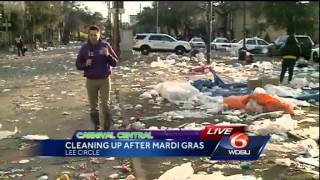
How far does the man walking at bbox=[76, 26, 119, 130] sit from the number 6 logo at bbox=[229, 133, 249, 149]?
1709mm

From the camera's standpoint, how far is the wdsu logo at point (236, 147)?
14.0 feet

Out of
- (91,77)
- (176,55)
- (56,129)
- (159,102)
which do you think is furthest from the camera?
(176,55)

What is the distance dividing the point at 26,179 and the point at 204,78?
811 centimetres

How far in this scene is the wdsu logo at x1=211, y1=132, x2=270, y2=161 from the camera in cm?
426

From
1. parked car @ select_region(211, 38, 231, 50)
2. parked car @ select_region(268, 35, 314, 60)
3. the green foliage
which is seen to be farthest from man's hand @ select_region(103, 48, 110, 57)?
parked car @ select_region(268, 35, 314, 60)

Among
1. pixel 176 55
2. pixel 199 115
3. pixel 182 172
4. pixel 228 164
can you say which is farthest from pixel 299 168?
pixel 176 55

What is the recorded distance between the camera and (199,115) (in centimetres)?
855

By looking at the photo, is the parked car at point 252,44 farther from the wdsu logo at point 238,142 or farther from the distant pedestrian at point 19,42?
the distant pedestrian at point 19,42

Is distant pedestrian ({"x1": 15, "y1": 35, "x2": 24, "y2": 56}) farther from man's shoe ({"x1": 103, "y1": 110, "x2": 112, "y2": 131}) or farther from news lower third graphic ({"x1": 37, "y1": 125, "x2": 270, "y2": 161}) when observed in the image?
man's shoe ({"x1": 103, "y1": 110, "x2": 112, "y2": 131})

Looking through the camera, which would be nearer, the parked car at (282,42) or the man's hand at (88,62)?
the parked car at (282,42)

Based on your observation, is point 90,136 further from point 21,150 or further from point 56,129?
point 56,129

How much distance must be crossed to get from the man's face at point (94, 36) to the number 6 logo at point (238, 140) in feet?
5.71

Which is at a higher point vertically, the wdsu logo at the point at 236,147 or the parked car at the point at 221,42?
the parked car at the point at 221,42

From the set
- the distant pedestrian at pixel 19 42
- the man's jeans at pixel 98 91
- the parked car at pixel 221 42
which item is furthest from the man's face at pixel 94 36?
the parked car at pixel 221 42
